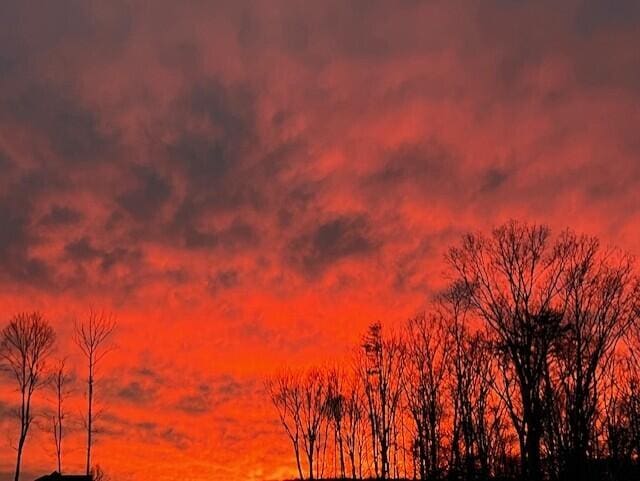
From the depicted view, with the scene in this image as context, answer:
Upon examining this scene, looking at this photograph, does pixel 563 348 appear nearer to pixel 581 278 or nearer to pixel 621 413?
pixel 581 278

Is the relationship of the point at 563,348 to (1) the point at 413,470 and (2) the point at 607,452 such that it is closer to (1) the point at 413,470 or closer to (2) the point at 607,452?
(2) the point at 607,452

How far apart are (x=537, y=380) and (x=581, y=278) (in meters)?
6.27

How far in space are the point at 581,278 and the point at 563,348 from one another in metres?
5.68

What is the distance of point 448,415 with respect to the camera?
6856 centimetres

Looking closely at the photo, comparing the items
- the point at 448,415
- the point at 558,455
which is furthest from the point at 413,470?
the point at 558,455

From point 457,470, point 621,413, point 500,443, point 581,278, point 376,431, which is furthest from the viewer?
point 376,431

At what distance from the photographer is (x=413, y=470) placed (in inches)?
2970

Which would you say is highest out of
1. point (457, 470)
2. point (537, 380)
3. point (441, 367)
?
point (441, 367)

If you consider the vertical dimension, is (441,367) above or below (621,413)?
above

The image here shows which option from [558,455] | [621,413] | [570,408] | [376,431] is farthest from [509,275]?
[376,431]

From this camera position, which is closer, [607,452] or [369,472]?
[607,452]

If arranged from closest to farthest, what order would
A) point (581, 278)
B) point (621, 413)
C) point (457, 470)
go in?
point (581, 278) < point (621, 413) < point (457, 470)

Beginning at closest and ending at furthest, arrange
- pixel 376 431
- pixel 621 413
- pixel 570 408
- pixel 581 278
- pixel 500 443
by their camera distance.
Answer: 1. pixel 581 278
2. pixel 570 408
3. pixel 621 413
4. pixel 500 443
5. pixel 376 431

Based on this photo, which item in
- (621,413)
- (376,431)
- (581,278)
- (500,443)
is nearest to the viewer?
(581,278)
